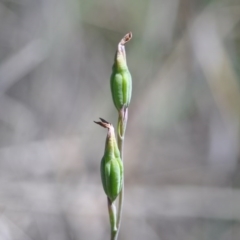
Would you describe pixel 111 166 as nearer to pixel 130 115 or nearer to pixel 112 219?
pixel 112 219

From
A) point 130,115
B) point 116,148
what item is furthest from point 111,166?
point 130,115

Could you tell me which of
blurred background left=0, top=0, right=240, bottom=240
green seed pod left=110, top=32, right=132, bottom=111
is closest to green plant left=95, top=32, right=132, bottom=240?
green seed pod left=110, top=32, right=132, bottom=111

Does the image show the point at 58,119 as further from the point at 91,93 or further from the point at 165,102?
the point at 165,102

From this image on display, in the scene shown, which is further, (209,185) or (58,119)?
(58,119)

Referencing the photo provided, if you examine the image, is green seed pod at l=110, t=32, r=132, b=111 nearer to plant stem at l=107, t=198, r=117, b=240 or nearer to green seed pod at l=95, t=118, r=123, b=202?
green seed pod at l=95, t=118, r=123, b=202

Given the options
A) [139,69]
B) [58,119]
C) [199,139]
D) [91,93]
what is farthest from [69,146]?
[199,139]

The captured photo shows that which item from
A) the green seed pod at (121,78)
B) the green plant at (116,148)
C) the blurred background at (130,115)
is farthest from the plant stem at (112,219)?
the blurred background at (130,115)
